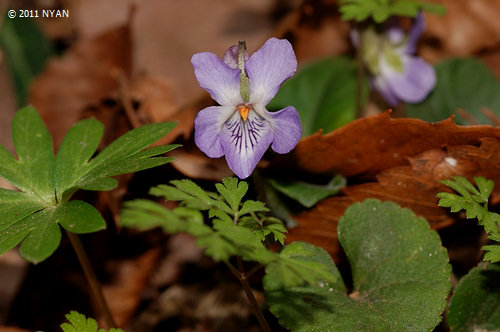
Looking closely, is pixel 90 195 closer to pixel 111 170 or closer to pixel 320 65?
pixel 111 170

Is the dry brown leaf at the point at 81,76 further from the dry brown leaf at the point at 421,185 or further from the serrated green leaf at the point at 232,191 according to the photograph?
the serrated green leaf at the point at 232,191

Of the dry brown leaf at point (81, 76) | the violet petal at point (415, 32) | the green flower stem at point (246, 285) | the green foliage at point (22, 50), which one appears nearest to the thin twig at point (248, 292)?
the green flower stem at point (246, 285)

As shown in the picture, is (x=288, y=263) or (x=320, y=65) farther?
(x=320, y=65)

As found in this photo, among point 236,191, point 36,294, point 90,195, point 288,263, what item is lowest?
point 36,294

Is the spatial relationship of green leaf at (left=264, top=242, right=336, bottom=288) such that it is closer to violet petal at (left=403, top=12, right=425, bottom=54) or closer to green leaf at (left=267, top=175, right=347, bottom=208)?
green leaf at (left=267, top=175, right=347, bottom=208)

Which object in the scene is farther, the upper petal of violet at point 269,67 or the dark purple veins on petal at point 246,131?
the dark purple veins on petal at point 246,131

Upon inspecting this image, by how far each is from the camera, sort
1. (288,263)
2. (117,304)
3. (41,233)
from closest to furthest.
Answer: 1. (288,263)
2. (41,233)
3. (117,304)

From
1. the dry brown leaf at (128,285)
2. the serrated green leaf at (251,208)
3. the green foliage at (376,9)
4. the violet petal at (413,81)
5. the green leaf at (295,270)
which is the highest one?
the green foliage at (376,9)

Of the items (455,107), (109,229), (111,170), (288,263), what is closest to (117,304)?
(109,229)
